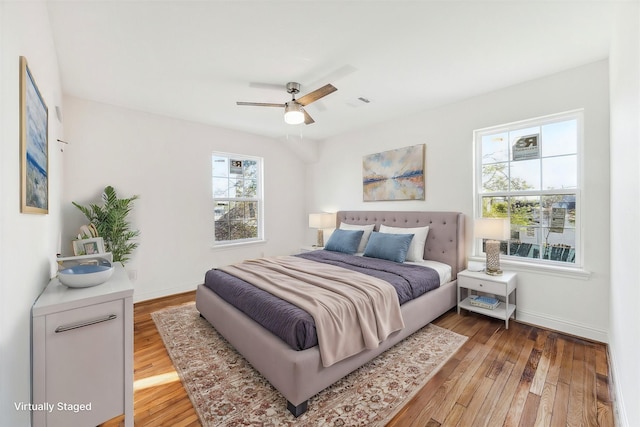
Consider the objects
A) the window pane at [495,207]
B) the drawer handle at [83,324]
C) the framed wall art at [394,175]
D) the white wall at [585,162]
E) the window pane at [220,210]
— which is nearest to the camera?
the drawer handle at [83,324]

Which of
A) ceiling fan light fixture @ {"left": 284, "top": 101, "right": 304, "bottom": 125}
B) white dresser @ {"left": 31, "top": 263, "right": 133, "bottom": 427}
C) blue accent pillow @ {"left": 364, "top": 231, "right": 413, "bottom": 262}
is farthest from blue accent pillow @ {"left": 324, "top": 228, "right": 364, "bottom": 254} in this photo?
white dresser @ {"left": 31, "top": 263, "right": 133, "bottom": 427}

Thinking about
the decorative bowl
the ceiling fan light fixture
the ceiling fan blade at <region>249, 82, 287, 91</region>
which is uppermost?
the ceiling fan blade at <region>249, 82, 287, 91</region>

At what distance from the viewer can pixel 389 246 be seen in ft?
11.1

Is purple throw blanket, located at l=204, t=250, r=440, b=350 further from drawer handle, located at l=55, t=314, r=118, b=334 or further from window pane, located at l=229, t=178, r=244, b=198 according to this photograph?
window pane, located at l=229, t=178, r=244, b=198

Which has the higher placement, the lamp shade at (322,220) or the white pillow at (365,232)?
the lamp shade at (322,220)

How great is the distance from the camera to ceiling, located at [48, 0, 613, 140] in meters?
1.80

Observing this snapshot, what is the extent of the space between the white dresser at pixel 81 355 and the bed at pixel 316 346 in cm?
77

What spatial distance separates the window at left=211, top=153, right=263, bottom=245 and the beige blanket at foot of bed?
6.28 ft

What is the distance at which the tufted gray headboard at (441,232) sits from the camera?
3.29 m

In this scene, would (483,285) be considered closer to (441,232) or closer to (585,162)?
(441,232)

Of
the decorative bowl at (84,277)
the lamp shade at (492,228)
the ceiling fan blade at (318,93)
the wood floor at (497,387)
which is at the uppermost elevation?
the ceiling fan blade at (318,93)

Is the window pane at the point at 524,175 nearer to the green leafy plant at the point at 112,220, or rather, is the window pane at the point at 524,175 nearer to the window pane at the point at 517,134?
the window pane at the point at 517,134

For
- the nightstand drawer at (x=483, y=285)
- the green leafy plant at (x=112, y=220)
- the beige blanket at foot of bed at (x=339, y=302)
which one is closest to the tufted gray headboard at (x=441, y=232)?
the nightstand drawer at (x=483, y=285)

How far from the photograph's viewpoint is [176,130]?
391 centimetres
